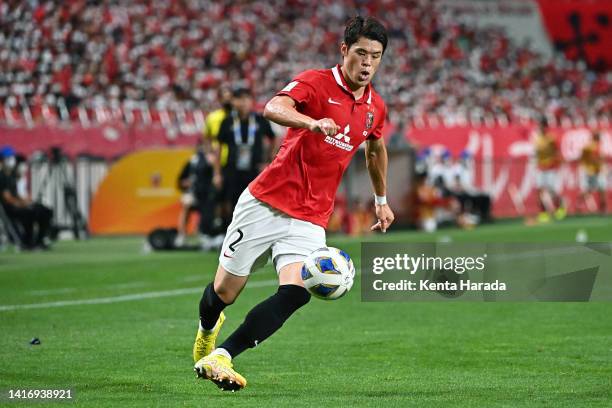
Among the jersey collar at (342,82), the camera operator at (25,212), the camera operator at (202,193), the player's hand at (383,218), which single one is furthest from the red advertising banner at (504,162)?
the jersey collar at (342,82)

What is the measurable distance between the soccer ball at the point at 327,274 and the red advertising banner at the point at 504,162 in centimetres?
2306

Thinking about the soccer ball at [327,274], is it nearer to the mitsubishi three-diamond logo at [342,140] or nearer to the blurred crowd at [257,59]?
the mitsubishi three-diamond logo at [342,140]

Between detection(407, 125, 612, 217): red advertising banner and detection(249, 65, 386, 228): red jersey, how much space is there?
22.7 m

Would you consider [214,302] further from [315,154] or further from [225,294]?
[315,154]

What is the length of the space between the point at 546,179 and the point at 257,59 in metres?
11.6

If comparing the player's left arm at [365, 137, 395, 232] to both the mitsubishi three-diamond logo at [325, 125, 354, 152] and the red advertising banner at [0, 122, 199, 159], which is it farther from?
the red advertising banner at [0, 122, 199, 159]

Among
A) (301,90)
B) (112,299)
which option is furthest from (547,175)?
(301,90)

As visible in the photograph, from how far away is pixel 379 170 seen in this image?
7.57 meters

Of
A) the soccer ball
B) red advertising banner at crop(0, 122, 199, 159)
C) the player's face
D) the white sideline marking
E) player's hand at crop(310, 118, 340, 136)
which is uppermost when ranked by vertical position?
the player's face

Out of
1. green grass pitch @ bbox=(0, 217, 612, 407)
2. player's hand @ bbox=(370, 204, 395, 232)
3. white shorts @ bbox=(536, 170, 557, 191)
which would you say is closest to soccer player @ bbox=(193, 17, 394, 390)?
green grass pitch @ bbox=(0, 217, 612, 407)

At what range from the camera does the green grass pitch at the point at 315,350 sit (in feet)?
22.0

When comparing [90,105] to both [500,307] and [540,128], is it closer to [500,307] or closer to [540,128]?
[540,128]

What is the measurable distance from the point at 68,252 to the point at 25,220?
41.2 inches

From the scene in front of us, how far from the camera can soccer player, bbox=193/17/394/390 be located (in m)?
6.65
